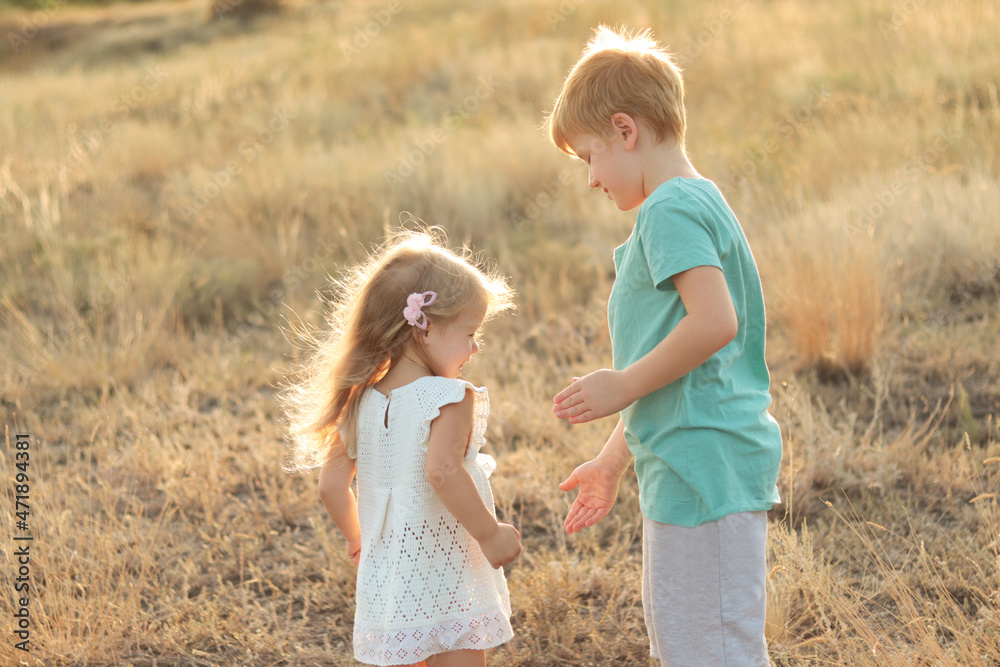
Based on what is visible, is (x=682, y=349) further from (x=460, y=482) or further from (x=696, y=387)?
(x=460, y=482)

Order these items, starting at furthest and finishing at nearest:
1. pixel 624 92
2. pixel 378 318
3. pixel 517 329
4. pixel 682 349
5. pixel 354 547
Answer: pixel 517 329 → pixel 354 547 → pixel 378 318 → pixel 624 92 → pixel 682 349

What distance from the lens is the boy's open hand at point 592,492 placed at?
6.94 feet

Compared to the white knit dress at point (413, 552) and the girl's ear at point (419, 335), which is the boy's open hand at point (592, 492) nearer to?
the white knit dress at point (413, 552)

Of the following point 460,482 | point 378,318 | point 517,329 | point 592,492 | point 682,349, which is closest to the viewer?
point 682,349

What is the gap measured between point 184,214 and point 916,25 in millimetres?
7229

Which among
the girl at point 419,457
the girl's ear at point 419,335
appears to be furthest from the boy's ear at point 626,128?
the girl's ear at point 419,335

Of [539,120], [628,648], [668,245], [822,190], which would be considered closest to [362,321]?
[668,245]

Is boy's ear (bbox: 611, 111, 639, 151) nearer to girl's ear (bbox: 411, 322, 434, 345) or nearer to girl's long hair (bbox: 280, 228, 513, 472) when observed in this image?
girl's long hair (bbox: 280, 228, 513, 472)

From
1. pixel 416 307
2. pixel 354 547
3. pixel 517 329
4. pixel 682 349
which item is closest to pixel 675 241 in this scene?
pixel 682 349

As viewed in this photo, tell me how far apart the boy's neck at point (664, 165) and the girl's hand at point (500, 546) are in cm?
82

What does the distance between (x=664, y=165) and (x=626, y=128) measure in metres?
0.11

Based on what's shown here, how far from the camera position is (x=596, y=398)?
5.66 feet

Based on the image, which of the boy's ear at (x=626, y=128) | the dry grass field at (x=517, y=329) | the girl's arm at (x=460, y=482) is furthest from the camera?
the dry grass field at (x=517, y=329)

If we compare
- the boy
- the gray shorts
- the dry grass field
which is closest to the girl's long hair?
the boy
